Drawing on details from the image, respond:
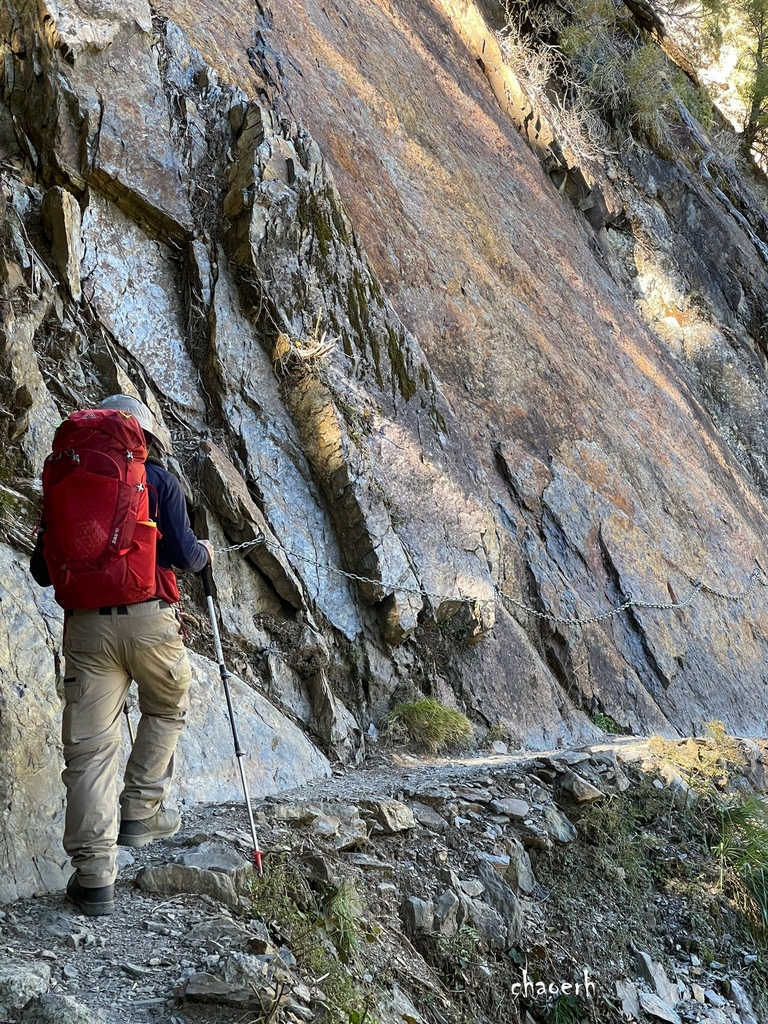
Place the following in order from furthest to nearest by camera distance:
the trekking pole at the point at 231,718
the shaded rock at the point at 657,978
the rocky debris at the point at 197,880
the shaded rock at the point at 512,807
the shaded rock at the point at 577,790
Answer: the shaded rock at the point at 577,790 < the shaded rock at the point at 512,807 < the shaded rock at the point at 657,978 < the trekking pole at the point at 231,718 < the rocky debris at the point at 197,880

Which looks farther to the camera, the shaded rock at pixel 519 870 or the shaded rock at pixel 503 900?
the shaded rock at pixel 519 870

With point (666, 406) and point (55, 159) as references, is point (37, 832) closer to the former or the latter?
point (55, 159)

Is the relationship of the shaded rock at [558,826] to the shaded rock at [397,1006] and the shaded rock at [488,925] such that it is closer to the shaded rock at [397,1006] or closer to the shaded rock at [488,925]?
the shaded rock at [488,925]

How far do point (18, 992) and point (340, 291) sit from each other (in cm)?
754

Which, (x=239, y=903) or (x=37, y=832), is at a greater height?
(x=239, y=903)

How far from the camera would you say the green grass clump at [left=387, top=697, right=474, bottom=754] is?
795cm

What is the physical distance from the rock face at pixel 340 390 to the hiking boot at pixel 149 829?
14.5 inches

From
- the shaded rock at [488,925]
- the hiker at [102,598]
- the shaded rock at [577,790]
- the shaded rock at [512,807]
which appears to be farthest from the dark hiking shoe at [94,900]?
the shaded rock at [577,790]

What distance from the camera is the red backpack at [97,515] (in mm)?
4203

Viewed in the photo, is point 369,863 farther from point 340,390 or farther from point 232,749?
point 340,390

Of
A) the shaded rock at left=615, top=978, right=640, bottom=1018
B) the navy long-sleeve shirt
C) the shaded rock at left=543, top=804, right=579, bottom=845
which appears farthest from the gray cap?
the shaded rock at left=615, top=978, right=640, bottom=1018

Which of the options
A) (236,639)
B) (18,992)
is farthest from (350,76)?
(18,992)

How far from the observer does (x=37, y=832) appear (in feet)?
14.5
